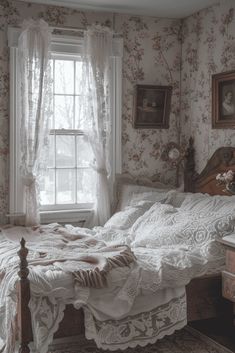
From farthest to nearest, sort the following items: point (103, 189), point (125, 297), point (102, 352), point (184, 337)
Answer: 1. point (103, 189)
2. point (184, 337)
3. point (102, 352)
4. point (125, 297)

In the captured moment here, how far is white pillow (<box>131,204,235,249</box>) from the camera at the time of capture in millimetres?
3697

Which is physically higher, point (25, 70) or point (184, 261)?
point (25, 70)

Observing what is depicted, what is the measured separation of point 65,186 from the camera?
5.12m

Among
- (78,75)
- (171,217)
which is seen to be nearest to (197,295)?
(171,217)

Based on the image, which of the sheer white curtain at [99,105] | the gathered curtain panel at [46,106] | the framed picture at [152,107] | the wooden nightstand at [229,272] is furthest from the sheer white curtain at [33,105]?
the wooden nightstand at [229,272]

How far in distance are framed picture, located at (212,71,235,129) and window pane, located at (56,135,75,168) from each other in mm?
1400

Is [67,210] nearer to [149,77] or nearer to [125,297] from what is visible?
[149,77]

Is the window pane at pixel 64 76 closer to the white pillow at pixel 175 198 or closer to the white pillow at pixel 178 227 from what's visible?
the white pillow at pixel 175 198

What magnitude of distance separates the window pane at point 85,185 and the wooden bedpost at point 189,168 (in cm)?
94

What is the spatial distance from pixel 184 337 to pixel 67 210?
196cm

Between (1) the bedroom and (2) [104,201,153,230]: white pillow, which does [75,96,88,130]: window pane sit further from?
(2) [104,201,153,230]: white pillow

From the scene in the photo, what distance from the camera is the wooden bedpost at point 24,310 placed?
290cm

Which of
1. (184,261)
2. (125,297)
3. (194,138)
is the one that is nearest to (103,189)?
(194,138)

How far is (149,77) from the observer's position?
531 centimetres
